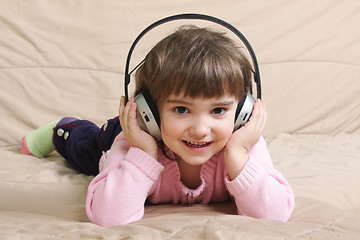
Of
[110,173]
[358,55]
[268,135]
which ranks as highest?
[358,55]

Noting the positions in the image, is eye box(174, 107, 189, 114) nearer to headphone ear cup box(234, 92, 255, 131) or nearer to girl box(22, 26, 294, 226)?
girl box(22, 26, 294, 226)

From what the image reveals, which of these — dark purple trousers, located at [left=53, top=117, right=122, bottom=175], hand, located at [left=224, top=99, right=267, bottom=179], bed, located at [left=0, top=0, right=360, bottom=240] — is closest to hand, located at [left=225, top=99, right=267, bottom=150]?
hand, located at [left=224, top=99, right=267, bottom=179]

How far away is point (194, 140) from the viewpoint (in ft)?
3.01

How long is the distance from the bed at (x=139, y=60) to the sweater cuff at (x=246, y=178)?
23cm

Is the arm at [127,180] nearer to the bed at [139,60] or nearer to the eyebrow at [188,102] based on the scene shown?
the eyebrow at [188,102]

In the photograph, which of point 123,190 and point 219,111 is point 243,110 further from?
point 123,190

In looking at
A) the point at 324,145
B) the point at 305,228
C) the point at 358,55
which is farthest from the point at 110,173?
the point at 358,55

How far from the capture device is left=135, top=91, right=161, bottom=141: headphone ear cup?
97cm

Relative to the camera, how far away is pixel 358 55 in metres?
1.97

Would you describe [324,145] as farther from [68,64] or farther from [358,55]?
[68,64]

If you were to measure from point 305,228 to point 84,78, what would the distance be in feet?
3.79

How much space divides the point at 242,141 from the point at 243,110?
0.21 ft

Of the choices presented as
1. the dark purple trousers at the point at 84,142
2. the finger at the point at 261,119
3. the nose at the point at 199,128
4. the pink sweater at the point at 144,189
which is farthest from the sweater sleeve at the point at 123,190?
the dark purple trousers at the point at 84,142

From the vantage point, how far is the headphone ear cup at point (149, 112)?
0.97 metres
